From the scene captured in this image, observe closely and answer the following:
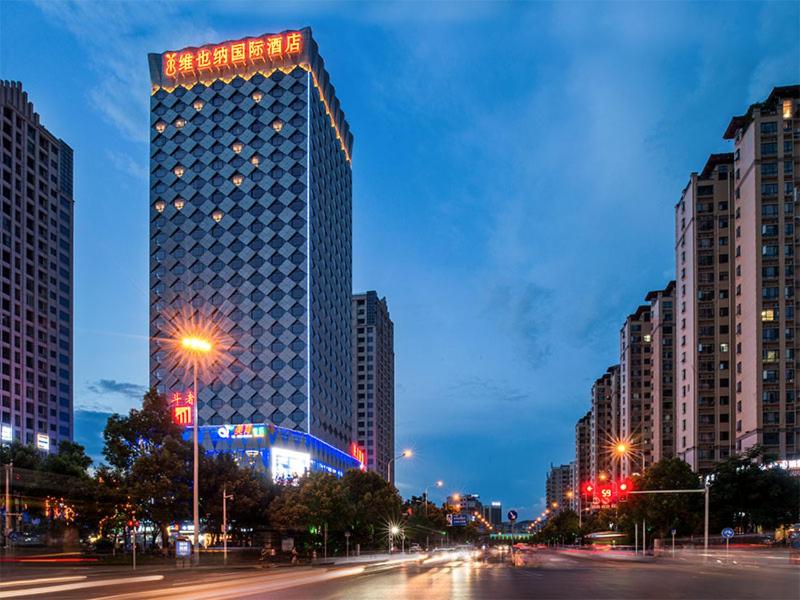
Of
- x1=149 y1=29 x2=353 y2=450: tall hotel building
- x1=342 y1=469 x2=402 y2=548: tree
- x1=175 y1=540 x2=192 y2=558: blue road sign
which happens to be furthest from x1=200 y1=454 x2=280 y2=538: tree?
x1=149 y1=29 x2=353 y2=450: tall hotel building

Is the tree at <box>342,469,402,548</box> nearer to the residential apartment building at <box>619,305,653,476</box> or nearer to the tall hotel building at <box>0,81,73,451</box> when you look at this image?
the tall hotel building at <box>0,81,73,451</box>

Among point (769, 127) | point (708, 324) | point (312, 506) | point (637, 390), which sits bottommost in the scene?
point (312, 506)

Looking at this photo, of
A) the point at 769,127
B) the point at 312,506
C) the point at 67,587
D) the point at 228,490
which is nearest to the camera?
the point at 67,587

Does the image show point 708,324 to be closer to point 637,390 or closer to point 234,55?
point 637,390

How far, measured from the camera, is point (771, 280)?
337 ft

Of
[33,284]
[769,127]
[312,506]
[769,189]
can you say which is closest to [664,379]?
[769,189]

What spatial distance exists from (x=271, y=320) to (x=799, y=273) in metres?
81.1

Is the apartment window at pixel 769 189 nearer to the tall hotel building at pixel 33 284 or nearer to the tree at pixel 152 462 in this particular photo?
the tree at pixel 152 462

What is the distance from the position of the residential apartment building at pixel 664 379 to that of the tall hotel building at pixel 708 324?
25272 millimetres

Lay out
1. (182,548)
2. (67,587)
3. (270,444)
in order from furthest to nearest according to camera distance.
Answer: (270,444) → (182,548) → (67,587)

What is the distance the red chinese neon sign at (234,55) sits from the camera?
137m

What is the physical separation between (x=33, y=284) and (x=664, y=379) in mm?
123166

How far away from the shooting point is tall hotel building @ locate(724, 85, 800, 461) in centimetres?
9919

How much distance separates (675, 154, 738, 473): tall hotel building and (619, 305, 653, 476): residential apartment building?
44148 mm
